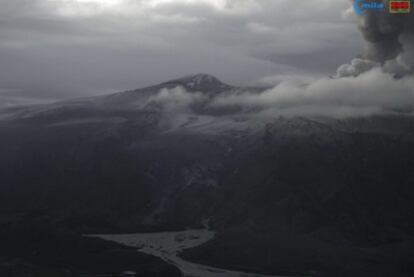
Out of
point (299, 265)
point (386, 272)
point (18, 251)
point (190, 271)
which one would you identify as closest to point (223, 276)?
point (190, 271)

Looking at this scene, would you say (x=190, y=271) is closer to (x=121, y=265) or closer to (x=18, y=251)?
(x=121, y=265)

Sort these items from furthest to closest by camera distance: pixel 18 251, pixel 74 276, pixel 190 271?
pixel 18 251, pixel 190 271, pixel 74 276

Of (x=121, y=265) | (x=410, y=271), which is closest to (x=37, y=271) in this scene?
(x=121, y=265)

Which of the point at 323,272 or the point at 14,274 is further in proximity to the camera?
the point at 323,272

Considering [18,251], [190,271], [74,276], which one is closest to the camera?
[74,276]

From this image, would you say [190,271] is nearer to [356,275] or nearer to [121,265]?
[121,265]

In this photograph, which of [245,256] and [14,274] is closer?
Answer: [14,274]

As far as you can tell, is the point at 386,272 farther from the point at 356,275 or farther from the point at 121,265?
the point at 121,265
